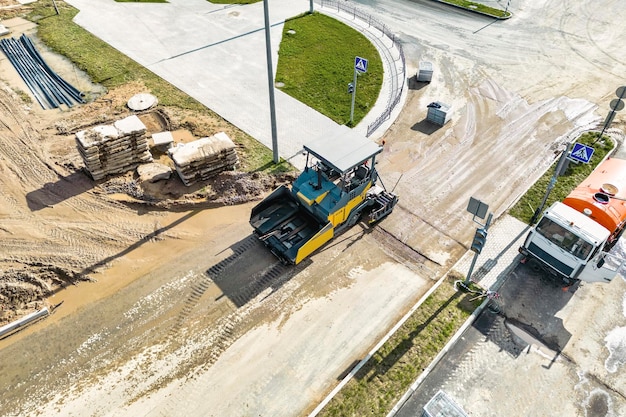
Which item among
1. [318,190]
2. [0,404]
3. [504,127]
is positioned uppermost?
[318,190]

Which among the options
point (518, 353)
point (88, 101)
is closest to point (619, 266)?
point (518, 353)

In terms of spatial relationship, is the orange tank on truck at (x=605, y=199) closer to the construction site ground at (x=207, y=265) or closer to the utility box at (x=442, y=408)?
the construction site ground at (x=207, y=265)

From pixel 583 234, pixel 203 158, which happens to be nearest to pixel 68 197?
pixel 203 158

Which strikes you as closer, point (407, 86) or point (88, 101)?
point (88, 101)

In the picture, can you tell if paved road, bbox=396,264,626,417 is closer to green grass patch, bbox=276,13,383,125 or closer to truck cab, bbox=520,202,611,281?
truck cab, bbox=520,202,611,281

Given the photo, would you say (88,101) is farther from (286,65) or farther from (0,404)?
(0,404)

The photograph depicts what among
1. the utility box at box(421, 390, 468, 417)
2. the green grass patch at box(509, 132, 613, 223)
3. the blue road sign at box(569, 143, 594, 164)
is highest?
the blue road sign at box(569, 143, 594, 164)

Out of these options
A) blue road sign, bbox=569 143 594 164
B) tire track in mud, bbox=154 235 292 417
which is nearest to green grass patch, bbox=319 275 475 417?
tire track in mud, bbox=154 235 292 417
